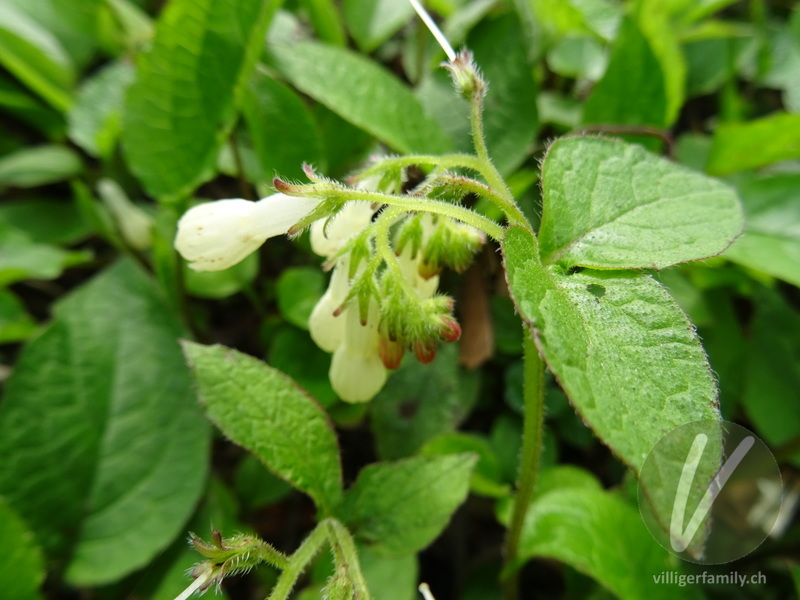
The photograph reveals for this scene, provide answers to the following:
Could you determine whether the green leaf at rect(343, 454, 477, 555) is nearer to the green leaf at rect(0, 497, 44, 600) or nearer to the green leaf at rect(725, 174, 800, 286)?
the green leaf at rect(0, 497, 44, 600)

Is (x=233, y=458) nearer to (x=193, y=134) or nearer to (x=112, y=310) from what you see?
(x=112, y=310)

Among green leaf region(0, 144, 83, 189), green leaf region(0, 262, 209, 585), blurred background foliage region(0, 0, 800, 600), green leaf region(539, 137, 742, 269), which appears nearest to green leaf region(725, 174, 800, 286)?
blurred background foliage region(0, 0, 800, 600)

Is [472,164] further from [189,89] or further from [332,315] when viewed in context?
[189,89]

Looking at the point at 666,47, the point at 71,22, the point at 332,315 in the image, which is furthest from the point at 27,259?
the point at 666,47

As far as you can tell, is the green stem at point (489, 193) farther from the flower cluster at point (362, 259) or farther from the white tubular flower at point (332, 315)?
the white tubular flower at point (332, 315)

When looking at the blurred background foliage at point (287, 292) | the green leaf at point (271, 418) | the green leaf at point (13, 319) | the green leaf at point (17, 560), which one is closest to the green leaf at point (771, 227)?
the blurred background foliage at point (287, 292)

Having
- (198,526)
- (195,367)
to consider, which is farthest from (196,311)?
(195,367)
